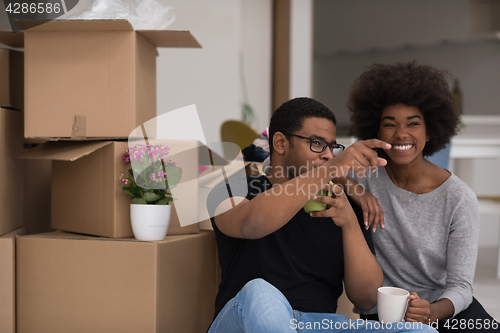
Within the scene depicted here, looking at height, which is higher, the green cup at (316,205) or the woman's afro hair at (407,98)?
the woman's afro hair at (407,98)

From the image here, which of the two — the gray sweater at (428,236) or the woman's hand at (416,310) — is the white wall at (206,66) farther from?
the woman's hand at (416,310)

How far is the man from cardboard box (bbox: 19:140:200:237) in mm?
238

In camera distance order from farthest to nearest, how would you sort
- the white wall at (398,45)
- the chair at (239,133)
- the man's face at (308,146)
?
the white wall at (398,45) → the chair at (239,133) → the man's face at (308,146)

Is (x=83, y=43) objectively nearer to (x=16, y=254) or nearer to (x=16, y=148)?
(x=16, y=148)

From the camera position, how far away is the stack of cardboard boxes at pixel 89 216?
1.26m

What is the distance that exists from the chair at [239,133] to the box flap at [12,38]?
1.62 m

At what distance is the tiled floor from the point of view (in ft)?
7.29

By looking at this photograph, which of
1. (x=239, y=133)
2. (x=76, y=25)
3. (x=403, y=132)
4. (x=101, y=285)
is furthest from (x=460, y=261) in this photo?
(x=239, y=133)

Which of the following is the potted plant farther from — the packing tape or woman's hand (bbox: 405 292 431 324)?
woman's hand (bbox: 405 292 431 324)

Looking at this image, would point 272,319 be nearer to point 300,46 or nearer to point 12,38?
point 12,38

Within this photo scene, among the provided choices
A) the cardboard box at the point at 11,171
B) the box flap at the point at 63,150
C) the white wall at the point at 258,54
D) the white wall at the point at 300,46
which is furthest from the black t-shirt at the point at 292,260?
the white wall at the point at 300,46

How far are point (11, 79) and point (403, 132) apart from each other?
1.28m

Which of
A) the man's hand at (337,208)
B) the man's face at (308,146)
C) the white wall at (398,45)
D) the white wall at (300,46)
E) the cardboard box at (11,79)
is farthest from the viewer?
the white wall at (300,46)

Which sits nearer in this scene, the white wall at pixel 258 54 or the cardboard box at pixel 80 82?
the cardboard box at pixel 80 82
